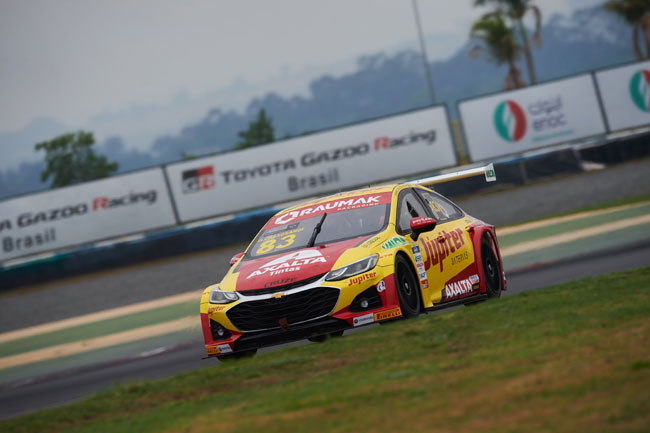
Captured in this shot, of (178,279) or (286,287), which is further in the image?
(178,279)

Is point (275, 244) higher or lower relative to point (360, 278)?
higher

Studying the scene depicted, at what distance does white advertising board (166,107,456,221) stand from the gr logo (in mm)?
258

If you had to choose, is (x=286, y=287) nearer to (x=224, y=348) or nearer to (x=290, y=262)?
(x=290, y=262)

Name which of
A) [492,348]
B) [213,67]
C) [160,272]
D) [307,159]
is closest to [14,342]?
[160,272]

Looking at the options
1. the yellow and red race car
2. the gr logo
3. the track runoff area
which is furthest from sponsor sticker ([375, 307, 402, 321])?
the gr logo

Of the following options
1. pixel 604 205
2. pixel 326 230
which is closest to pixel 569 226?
pixel 604 205

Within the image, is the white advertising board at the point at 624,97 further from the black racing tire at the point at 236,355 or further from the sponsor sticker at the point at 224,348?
the sponsor sticker at the point at 224,348

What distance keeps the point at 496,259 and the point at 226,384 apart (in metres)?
4.13

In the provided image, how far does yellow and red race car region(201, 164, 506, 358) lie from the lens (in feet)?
26.3

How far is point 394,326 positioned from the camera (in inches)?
309

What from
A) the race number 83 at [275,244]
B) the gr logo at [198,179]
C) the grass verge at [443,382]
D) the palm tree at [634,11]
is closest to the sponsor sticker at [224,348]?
the grass verge at [443,382]

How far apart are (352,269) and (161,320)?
6899mm

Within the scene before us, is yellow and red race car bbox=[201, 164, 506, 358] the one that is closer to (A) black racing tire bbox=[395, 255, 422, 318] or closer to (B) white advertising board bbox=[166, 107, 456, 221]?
Answer: (A) black racing tire bbox=[395, 255, 422, 318]

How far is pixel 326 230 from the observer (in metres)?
9.19
